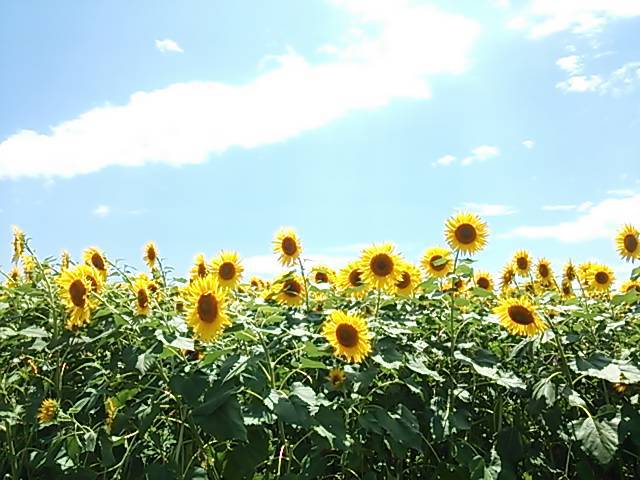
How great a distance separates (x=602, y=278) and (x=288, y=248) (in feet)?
7.59

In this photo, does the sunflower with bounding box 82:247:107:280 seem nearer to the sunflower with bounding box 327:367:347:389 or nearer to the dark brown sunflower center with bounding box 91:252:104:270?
the dark brown sunflower center with bounding box 91:252:104:270

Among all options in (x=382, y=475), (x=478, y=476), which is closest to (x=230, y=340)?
(x=382, y=475)

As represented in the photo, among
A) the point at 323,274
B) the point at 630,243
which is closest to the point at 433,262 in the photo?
the point at 323,274

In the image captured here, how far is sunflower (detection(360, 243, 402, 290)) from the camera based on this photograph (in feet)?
11.3

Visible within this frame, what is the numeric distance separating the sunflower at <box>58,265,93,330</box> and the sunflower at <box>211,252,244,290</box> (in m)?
0.67

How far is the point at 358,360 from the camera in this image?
2797 mm

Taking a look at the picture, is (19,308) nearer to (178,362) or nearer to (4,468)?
(4,468)

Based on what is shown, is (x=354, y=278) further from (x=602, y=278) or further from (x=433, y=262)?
(x=602, y=278)

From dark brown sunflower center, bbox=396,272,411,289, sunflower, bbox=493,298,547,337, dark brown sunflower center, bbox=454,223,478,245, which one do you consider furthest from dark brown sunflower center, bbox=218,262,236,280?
sunflower, bbox=493,298,547,337

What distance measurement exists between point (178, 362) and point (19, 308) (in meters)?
1.20

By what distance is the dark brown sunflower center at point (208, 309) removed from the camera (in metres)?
2.76

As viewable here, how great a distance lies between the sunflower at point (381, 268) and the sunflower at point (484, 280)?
1816 mm

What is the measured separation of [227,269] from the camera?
11.7 ft

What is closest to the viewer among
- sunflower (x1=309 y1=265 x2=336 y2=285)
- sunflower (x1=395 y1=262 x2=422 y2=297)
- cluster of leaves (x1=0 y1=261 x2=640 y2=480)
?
cluster of leaves (x1=0 y1=261 x2=640 y2=480)
